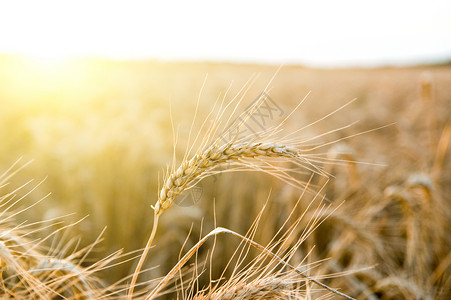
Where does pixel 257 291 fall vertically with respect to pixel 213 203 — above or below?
above

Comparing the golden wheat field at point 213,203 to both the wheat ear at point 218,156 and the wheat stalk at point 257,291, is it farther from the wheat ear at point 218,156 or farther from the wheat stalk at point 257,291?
the wheat stalk at point 257,291

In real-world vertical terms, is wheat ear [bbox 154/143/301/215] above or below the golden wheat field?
above

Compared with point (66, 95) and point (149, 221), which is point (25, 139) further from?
point (149, 221)

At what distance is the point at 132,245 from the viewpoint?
2.52 meters

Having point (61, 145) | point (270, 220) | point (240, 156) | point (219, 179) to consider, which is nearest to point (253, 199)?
point (219, 179)

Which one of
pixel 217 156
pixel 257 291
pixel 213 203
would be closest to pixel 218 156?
pixel 217 156

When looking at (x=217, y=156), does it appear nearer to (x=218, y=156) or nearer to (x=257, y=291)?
(x=218, y=156)

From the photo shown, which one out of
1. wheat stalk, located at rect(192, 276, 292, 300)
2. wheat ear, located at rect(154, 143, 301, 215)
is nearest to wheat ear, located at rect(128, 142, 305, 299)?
wheat ear, located at rect(154, 143, 301, 215)

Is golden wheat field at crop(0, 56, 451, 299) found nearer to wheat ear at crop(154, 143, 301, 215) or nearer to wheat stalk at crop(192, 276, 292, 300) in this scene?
wheat ear at crop(154, 143, 301, 215)

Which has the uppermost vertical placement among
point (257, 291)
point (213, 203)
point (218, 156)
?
point (218, 156)

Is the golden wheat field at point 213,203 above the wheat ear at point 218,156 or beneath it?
beneath

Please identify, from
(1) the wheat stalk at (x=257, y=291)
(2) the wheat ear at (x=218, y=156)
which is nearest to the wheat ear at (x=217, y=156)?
(2) the wheat ear at (x=218, y=156)

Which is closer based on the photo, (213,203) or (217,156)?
(217,156)

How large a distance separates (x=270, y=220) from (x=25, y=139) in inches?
97.8
